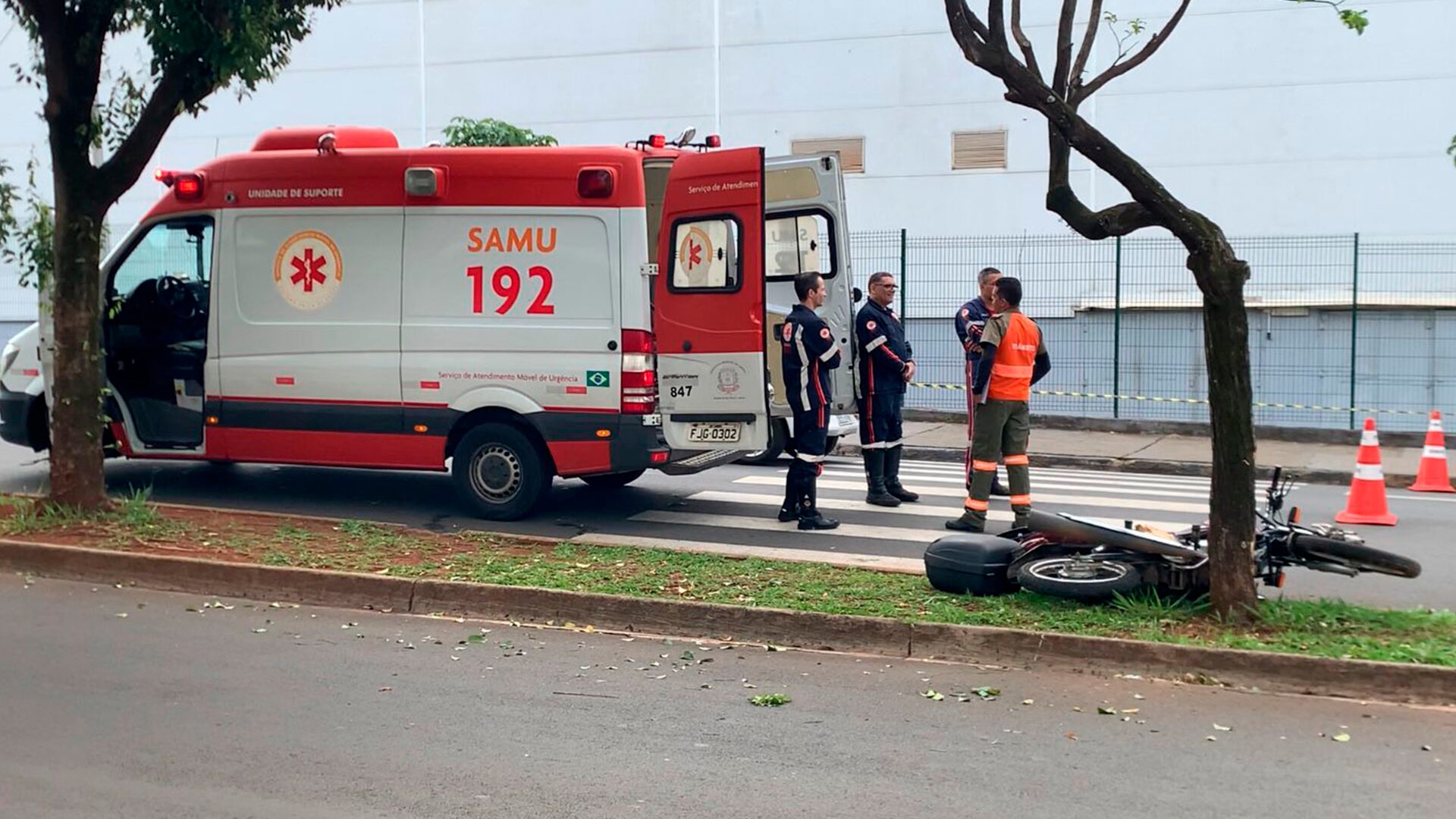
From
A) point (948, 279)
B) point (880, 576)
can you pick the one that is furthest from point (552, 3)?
point (880, 576)

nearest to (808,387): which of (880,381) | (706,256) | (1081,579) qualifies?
(706,256)

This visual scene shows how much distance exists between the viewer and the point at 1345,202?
20781 millimetres

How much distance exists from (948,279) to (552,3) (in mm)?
10453

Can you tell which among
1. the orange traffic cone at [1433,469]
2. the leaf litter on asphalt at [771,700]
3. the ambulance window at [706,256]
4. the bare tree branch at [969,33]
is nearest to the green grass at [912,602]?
the leaf litter on asphalt at [771,700]

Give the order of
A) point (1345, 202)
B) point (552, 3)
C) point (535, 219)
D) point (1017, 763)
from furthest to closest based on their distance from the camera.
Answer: point (552, 3) < point (1345, 202) < point (535, 219) < point (1017, 763)

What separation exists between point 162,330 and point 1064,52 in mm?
7172

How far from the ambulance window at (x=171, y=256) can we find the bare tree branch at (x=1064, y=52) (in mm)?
A: 6440

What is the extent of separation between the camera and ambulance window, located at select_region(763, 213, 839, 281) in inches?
461

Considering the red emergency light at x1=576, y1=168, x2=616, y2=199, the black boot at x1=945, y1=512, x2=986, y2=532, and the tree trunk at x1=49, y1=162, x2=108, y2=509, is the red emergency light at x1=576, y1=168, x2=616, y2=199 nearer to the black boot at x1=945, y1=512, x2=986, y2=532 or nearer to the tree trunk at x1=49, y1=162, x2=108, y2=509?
the tree trunk at x1=49, y1=162, x2=108, y2=509

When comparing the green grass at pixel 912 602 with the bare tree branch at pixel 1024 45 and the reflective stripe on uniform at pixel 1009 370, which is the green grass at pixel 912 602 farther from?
the bare tree branch at pixel 1024 45

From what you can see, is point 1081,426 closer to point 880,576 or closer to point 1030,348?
point 1030,348

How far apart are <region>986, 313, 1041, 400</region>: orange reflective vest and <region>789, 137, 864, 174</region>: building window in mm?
14374

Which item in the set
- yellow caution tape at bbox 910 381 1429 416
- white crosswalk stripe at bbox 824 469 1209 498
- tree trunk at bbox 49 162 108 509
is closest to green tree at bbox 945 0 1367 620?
white crosswalk stripe at bbox 824 469 1209 498

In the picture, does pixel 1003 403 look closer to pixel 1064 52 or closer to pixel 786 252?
pixel 1064 52
